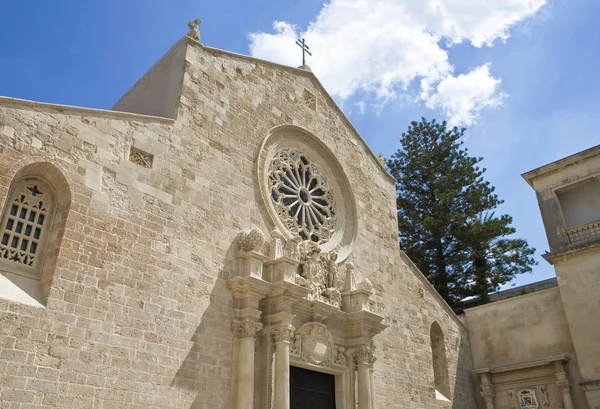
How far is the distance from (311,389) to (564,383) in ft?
22.9

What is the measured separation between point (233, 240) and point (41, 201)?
3.26m

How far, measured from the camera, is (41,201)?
23.3ft

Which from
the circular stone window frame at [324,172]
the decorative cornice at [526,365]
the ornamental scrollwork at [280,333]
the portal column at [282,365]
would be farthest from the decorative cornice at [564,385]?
the ornamental scrollwork at [280,333]

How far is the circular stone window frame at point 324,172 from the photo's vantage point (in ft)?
35.1

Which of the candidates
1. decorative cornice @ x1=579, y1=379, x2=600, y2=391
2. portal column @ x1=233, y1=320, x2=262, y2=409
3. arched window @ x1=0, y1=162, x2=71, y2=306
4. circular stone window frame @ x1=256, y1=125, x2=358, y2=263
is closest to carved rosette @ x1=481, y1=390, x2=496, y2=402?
decorative cornice @ x1=579, y1=379, x2=600, y2=391

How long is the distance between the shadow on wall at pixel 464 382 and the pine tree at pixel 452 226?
6523 millimetres

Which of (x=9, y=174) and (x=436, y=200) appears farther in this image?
(x=436, y=200)

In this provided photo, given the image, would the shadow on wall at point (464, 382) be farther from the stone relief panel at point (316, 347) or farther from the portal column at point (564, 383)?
the stone relief panel at point (316, 347)

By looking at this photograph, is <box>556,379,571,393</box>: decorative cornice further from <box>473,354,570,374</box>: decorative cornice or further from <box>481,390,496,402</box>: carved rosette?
<box>481,390,496,402</box>: carved rosette

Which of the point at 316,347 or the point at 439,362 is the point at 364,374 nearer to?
the point at 316,347

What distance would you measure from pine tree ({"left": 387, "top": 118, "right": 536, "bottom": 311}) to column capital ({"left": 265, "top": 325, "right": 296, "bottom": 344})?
1377 centimetres

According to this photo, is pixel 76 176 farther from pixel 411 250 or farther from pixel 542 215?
pixel 411 250

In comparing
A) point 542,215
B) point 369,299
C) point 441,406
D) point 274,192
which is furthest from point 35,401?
point 542,215

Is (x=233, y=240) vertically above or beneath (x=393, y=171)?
beneath
